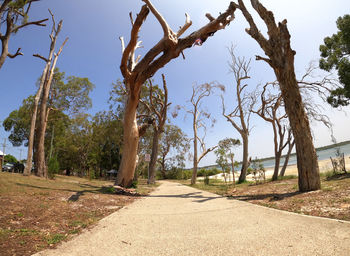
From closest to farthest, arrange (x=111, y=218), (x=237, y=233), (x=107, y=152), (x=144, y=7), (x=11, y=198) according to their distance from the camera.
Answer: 1. (x=237, y=233)
2. (x=111, y=218)
3. (x=11, y=198)
4. (x=144, y=7)
5. (x=107, y=152)

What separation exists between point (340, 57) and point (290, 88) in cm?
694

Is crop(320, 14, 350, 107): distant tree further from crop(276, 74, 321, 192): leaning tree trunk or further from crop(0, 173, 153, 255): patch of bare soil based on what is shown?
crop(0, 173, 153, 255): patch of bare soil

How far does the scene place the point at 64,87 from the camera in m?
18.5

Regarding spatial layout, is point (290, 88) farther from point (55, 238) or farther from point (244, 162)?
point (244, 162)

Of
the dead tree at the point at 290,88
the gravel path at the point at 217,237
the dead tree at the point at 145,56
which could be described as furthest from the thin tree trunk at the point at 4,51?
the dead tree at the point at 290,88

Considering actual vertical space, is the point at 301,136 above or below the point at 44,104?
below

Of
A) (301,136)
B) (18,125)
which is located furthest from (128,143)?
(18,125)

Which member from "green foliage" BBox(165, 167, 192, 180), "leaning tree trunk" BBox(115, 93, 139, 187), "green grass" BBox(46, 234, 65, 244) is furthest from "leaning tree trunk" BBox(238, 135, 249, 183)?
"green foliage" BBox(165, 167, 192, 180)

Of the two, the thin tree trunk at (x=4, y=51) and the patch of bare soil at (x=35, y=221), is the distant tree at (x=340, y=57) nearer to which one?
the patch of bare soil at (x=35, y=221)

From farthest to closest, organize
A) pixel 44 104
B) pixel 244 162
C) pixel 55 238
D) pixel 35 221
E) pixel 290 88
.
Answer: pixel 244 162, pixel 44 104, pixel 290 88, pixel 35 221, pixel 55 238

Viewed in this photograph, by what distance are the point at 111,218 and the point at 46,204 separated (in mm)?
1643

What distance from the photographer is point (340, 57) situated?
10.2 metres

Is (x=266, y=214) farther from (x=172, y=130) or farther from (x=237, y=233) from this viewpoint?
(x=172, y=130)

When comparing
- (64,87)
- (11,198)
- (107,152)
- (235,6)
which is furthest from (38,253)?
(107,152)
